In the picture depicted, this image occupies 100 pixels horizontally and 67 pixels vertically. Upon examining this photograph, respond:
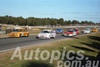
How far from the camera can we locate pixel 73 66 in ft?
23.9

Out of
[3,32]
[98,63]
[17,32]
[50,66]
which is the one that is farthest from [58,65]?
[3,32]

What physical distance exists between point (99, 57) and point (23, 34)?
19750 millimetres

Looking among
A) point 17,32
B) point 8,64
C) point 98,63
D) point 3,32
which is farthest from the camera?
point 3,32

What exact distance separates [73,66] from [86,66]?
0.67m

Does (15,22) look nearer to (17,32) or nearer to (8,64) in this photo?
(17,32)

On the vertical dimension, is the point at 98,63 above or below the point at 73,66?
above

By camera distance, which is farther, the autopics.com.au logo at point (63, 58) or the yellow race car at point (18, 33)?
the yellow race car at point (18, 33)

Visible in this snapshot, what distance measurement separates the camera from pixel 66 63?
25.5 ft

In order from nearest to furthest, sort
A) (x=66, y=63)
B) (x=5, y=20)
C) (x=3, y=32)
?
1. (x=66, y=63)
2. (x=3, y=32)
3. (x=5, y=20)

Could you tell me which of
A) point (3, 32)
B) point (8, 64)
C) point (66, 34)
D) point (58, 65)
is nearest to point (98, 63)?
point (58, 65)

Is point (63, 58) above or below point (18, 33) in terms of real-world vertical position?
below

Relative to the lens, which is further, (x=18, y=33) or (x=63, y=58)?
(x=18, y=33)

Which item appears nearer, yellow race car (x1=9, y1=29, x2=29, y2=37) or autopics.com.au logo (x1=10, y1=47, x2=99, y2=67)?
autopics.com.au logo (x1=10, y1=47, x2=99, y2=67)

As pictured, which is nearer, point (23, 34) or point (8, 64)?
point (8, 64)
